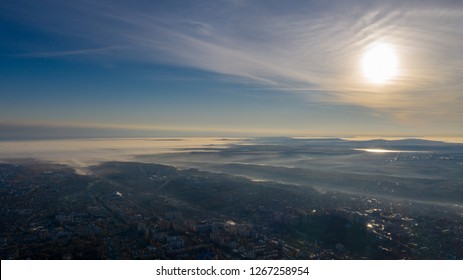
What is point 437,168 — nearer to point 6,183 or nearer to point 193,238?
point 193,238

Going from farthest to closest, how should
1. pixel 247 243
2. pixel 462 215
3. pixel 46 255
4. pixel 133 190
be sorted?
pixel 133 190 < pixel 462 215 < pixel 247 243 < pixel 46 255

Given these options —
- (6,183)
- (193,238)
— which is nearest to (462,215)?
(193,238)

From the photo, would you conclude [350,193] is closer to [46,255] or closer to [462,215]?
[462,215]
